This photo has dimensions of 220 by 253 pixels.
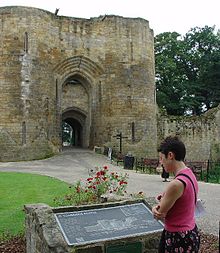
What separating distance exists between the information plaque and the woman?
0.93 metres

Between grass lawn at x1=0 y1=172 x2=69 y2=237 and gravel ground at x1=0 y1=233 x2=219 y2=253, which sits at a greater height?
grass lawn at x1=0 y1=172 x2=69 y2=237

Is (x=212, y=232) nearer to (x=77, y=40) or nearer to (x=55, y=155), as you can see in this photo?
(x=55, y=155)

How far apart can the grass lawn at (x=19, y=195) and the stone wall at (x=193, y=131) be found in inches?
705

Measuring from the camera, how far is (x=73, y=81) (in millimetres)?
28000

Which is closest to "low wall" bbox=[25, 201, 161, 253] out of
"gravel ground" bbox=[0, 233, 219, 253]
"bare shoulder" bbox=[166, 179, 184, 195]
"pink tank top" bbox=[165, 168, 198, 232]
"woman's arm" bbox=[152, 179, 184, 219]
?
"gravel ground" bbox=[0, 233, 219, 253]

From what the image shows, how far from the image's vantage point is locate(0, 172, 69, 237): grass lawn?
6.98 metres

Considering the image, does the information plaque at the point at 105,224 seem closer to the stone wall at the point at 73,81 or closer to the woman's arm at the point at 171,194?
the woman's arm at the point at 171,194

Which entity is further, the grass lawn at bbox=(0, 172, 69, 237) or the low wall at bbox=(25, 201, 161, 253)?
the grass lawn at bbox=(0, 172, 69, 237)

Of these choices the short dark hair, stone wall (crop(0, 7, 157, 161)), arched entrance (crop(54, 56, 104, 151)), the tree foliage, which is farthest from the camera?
the tree foliage

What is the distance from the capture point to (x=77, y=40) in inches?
1019

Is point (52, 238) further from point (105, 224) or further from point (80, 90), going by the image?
point (80, 90)

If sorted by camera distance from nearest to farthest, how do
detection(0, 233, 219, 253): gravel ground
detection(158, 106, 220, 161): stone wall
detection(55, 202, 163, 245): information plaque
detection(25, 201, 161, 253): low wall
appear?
detection(25, 201, 161, 253): low wall
detection(55, 202, 163, 245): information plaque
detection(0, 233, 219, 253): gravel ground
detection(158, 106, 220, 161): stone wall

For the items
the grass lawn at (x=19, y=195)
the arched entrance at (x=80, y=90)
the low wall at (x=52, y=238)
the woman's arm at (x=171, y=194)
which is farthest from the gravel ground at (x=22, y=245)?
the arched entrance at (x=80, y=90)

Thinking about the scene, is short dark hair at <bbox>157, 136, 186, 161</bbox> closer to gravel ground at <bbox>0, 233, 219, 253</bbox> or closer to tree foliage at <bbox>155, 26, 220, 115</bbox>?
gravel ground at <bbox>0, 233, 219, 253</bbox>
